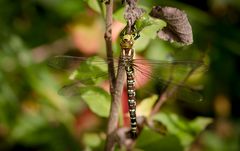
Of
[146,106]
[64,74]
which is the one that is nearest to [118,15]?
[146,106]

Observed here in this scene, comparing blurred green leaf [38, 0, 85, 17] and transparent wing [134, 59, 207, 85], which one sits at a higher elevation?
blurred green leaf [38, 0, 85, 17]

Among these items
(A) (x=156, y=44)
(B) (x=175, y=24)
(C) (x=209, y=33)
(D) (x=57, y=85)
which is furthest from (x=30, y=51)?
(B) (x=175, y=24)

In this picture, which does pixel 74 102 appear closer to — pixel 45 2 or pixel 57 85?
pixel 57 85

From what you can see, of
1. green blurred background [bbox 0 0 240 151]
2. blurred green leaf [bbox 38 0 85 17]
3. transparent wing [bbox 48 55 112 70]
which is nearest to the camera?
transparent wing [bbox 48 55 112 70]

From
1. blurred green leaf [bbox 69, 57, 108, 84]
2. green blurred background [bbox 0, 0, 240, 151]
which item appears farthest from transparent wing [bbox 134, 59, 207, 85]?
green blurred background [bbox 0, 0, 240, 151]

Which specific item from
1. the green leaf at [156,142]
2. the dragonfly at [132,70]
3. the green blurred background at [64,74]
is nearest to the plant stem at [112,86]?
the dragonfly at [132,70]

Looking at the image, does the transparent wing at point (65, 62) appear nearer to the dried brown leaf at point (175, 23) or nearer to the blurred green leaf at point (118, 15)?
the blurred green leaf at point (118, 15)

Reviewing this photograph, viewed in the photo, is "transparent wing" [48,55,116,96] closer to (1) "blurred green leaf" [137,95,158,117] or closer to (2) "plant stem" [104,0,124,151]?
(2) "plant stem" [104,0,124,151]

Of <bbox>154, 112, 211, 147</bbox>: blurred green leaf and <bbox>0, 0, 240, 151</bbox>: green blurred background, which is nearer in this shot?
<bbox>154, 112, 211, 147</bbox>: blurred green leaf

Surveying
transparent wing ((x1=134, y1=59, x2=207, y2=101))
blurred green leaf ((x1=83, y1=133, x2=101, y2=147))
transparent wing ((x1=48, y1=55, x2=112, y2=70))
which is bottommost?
blurred green leaf ((x1=83, y1=133, x2=101, y2=147))
